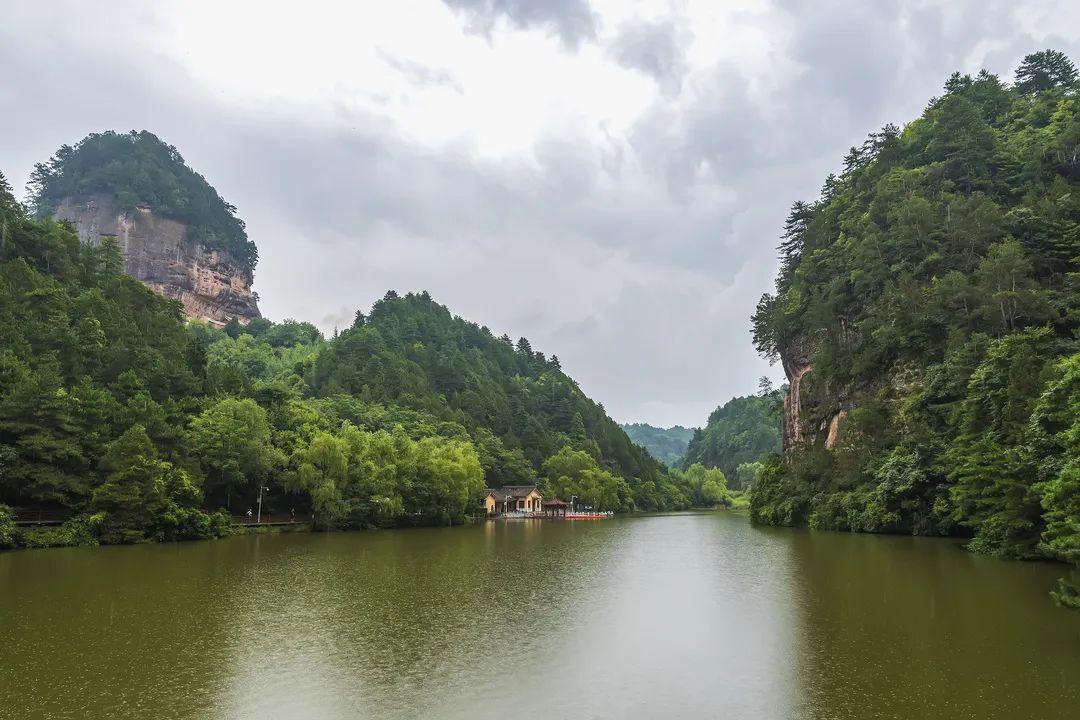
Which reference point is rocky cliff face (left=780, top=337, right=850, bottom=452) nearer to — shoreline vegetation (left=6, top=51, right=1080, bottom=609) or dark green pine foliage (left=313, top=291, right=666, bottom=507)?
shoreline vegetation (left=6, top=51, right=1080, bottom=609)

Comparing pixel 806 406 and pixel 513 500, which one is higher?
pixel 806 406

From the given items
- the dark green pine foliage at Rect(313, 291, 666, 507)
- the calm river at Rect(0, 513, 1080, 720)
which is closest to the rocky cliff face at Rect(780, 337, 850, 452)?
the calm river at Rect(0, 513, 1080, 720)

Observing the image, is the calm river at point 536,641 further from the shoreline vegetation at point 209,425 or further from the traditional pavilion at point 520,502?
the traditional pavilion at point 520,502

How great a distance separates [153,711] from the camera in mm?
9773

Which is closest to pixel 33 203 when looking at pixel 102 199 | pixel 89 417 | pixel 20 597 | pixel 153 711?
pixel 102 199

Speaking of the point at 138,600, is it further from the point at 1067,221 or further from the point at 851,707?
the point at 1067,221

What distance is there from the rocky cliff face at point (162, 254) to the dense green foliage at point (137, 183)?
2179mm

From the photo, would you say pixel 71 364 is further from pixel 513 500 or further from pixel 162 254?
pixel 162 254

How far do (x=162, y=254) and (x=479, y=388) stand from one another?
7893 cm

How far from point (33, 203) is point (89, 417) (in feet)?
471

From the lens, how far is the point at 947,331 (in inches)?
1642

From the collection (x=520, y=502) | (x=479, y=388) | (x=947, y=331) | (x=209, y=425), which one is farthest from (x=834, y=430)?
(x=479, y=388)

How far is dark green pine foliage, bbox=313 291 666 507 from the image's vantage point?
91.4m

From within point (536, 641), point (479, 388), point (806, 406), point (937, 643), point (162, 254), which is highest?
point (162, 254)
